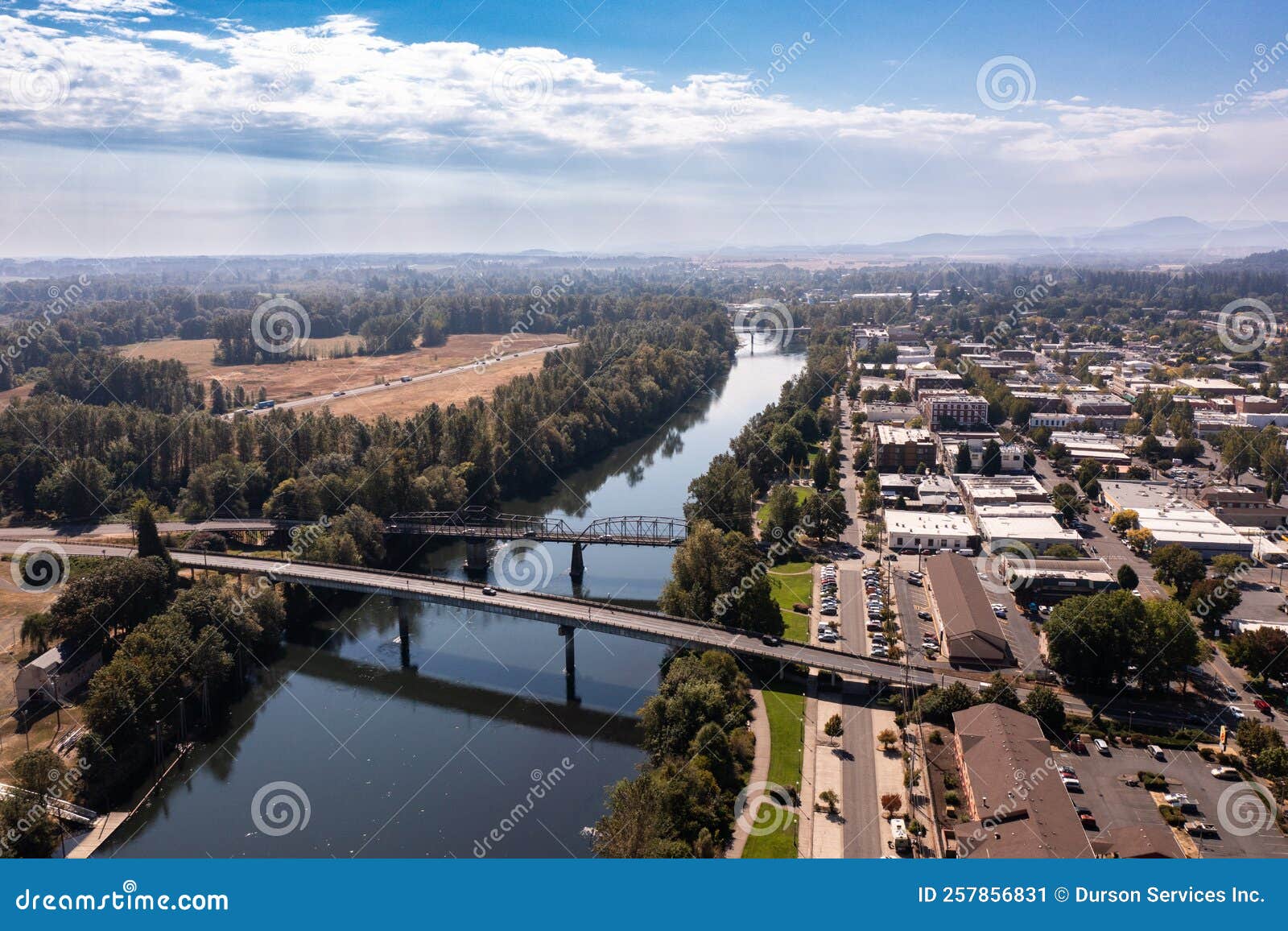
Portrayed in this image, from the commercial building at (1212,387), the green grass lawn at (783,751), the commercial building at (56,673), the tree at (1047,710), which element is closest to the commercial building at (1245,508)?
the tree at (1047,710)

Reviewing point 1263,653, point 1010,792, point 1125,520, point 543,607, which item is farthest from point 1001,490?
point 1010,792

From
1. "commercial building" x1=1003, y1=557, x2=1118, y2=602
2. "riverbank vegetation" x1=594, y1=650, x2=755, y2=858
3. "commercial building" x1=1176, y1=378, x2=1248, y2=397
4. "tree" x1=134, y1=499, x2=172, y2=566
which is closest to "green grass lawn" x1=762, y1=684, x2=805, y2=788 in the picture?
"riverbank vegetation" x1=594, y1=650, x2=755, y2=858

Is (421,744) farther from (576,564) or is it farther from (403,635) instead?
(576,564)

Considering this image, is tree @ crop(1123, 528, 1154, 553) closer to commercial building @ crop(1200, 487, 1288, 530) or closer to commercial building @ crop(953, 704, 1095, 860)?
commercial building @ crop(1200, 487, 1288, 530)

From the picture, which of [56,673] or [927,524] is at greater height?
→ [927,524]

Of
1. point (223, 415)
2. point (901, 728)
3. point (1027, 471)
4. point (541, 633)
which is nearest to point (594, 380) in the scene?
point (223, 415)
